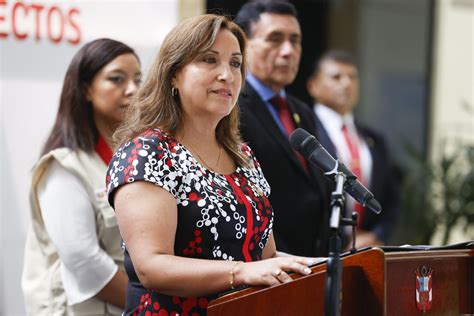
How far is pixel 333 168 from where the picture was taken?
2.87 m

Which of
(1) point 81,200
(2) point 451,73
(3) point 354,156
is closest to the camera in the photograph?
(1) point 81,200

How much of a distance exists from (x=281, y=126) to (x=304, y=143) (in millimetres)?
1543

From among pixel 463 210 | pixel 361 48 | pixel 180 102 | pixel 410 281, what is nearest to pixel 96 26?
pixel 180 102

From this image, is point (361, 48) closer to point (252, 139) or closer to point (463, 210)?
point (463, 210)

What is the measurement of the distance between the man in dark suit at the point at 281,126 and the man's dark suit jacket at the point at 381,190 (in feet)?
5.97

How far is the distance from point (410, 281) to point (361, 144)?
396 cm

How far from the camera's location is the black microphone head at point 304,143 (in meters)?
2.96

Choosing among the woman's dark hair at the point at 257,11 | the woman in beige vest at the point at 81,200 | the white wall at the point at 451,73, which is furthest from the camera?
the white wall at the point at 451,73

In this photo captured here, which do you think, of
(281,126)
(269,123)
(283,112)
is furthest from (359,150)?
(269,123)

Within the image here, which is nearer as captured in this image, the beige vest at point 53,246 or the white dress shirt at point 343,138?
the beige vest at point 53,246

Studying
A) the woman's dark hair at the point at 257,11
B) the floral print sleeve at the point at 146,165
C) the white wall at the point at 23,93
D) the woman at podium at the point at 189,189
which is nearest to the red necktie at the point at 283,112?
the woman's dark hair at the point at 257,11

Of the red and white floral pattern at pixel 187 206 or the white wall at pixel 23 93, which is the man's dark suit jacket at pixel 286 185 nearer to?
the white wall at pixel 23 93

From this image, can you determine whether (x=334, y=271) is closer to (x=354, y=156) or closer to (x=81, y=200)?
(x=81, y=200)

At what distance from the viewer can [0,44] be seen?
4.22 metres
